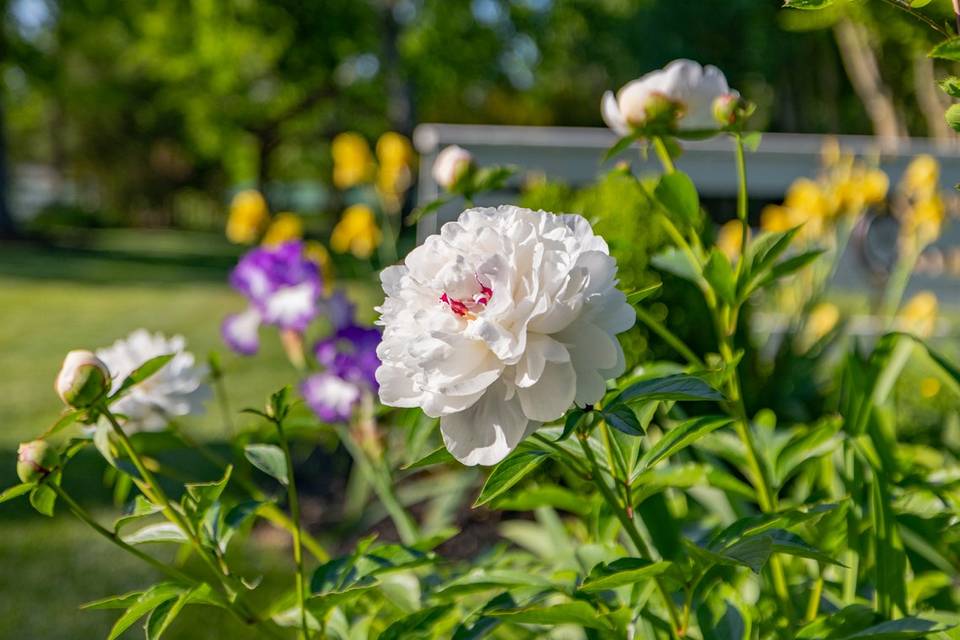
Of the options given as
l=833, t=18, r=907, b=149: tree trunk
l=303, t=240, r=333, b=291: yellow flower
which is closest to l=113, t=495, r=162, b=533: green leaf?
l=303, t=240, r=333, b=291: yellow flower

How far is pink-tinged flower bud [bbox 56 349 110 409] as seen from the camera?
0.66 metres

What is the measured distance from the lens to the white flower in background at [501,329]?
546 millimetres

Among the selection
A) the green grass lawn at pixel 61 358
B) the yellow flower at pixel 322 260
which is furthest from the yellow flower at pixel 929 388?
the green grass lawn at pixel 61 358

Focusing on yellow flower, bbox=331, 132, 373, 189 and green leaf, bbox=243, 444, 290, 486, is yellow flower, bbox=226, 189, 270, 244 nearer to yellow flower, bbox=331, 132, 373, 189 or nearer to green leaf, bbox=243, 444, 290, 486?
yellow flower, bbox=331, 132, 373, 189

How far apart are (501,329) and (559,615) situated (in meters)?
0.27

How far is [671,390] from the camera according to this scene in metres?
0.61

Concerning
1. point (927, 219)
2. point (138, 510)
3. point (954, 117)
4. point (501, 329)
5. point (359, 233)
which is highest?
point (954, 117)

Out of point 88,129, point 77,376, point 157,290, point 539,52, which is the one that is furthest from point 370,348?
point 88,129

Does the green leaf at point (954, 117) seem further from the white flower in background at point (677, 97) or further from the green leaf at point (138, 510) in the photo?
the green leaf at point (138, 510)

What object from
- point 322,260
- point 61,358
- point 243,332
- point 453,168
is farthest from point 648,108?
point 61,358

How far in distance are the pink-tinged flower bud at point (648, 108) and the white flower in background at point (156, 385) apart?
491mm

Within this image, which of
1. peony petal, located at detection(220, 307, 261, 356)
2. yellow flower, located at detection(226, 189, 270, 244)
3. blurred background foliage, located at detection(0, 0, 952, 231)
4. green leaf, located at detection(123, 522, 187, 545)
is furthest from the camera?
blurred background foliage, located at detection(0, 0, 952, 231)

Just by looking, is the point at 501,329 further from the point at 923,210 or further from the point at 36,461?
the point at 923,210

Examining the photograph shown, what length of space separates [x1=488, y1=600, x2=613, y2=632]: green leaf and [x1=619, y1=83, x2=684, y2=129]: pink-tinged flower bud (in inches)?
17.2
